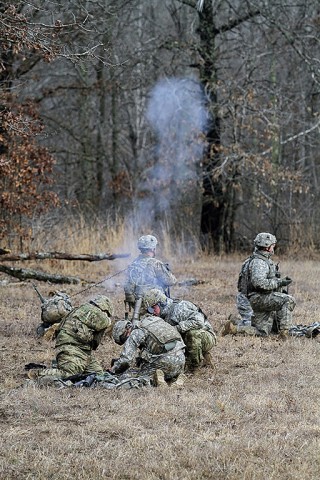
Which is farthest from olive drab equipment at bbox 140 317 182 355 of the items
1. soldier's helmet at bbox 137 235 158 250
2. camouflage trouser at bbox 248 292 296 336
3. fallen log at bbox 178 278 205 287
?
fallen log at bbox 178 278 205 287

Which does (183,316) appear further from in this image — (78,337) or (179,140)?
(179,140)

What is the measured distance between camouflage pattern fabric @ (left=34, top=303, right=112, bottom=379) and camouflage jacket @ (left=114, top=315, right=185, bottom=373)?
15.8 inches

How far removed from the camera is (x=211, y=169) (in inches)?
909

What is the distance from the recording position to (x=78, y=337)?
29.8ft

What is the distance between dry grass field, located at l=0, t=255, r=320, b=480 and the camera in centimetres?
612

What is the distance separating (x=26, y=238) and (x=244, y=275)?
750 cm

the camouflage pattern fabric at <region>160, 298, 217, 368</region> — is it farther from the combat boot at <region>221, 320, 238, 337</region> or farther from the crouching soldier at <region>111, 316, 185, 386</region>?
the combat boot at <region>221, 320, 238, 337</region>

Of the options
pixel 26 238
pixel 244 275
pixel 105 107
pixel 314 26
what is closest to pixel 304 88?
pixel 314 26

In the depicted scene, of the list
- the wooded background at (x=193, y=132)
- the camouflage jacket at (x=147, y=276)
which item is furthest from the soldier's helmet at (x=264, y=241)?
the wooded background at (x=193, y=132)

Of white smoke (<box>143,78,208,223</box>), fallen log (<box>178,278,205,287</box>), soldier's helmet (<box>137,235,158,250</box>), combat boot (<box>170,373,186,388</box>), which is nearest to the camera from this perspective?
combat boot (<box>170,373,186,388</box>)

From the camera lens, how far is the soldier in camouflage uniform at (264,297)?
37.9 ft

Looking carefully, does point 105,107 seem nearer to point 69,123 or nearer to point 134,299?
point 69,123

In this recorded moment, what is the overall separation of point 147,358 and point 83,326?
77 centimetres

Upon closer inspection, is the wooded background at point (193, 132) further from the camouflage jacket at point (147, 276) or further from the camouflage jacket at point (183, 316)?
the camouflage jacket at point (183, 316)
